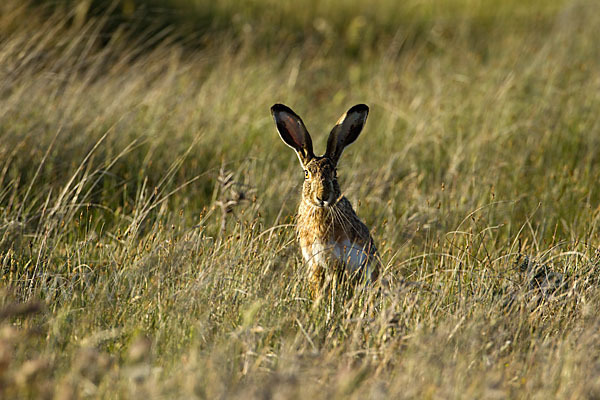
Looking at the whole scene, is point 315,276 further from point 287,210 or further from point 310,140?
point 287,210

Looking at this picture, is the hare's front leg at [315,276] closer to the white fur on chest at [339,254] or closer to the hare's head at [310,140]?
the white fur on chest at [339,254]

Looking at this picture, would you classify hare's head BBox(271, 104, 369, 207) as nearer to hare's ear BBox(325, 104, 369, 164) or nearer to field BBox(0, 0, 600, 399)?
hare's ear BBox(325, 104, 369, 164)

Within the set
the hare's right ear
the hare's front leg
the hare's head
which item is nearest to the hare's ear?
the hare's head

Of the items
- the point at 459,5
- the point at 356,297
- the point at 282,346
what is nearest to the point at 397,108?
the point at 356,297

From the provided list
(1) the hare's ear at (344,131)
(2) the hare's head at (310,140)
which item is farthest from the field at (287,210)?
(1) the hare's ear at (344,131)

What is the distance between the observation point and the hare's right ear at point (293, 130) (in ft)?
15.5

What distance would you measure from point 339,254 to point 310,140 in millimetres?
718

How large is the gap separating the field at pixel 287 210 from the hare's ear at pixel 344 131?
0.56 metres

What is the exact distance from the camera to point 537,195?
6520 mm

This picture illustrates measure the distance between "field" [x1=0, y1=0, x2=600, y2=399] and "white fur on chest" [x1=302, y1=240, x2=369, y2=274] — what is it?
0.60 feet

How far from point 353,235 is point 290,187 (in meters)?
1.70

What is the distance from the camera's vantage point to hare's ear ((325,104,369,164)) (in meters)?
4.71

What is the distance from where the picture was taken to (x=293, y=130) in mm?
4770

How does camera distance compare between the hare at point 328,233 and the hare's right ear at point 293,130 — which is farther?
the hare's right ear at point 293,130
